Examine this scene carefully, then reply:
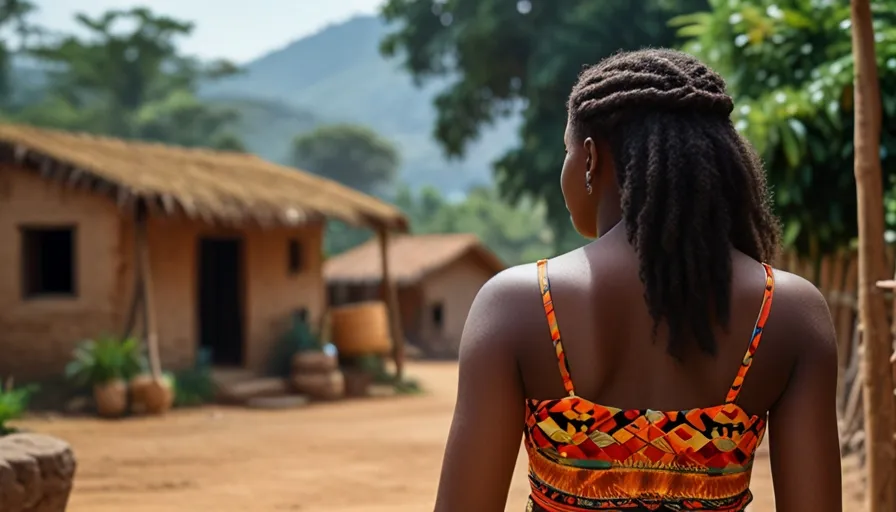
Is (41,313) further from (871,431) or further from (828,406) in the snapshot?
(828,406)

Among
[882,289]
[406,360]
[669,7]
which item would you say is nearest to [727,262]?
[882,289]

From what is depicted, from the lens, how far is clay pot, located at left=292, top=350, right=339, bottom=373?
13922 millimetres

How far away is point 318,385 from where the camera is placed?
1380 centimetres

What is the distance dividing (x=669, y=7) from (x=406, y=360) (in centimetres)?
909

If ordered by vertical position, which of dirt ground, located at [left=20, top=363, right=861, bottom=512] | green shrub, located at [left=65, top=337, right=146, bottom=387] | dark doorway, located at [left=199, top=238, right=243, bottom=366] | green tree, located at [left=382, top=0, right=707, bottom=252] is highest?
green tree, located at [left=382, top=0, right=707, bottom=252]

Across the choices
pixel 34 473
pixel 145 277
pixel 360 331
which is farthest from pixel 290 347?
pixel 34 473

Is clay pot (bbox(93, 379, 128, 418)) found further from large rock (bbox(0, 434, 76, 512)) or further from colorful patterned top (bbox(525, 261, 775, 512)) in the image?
colorful patterned top (bbox(525, 261, 775, 512))

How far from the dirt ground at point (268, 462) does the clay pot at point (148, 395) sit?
242 millimetres

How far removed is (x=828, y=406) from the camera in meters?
1.59

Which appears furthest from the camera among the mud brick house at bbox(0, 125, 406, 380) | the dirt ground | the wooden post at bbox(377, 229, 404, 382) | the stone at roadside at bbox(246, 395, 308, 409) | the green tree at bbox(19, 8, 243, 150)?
the green tree at bbox(19, 8, 243, 150)

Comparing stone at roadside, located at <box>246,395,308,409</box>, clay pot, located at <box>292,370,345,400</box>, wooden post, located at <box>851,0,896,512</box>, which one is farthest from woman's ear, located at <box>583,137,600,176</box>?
clay pot, located at <box>292,370,345,400</box>

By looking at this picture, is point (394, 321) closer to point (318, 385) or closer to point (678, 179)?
point (318, 385)

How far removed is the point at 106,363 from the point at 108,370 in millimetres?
85

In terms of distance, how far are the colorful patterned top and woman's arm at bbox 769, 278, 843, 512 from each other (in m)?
0.05
